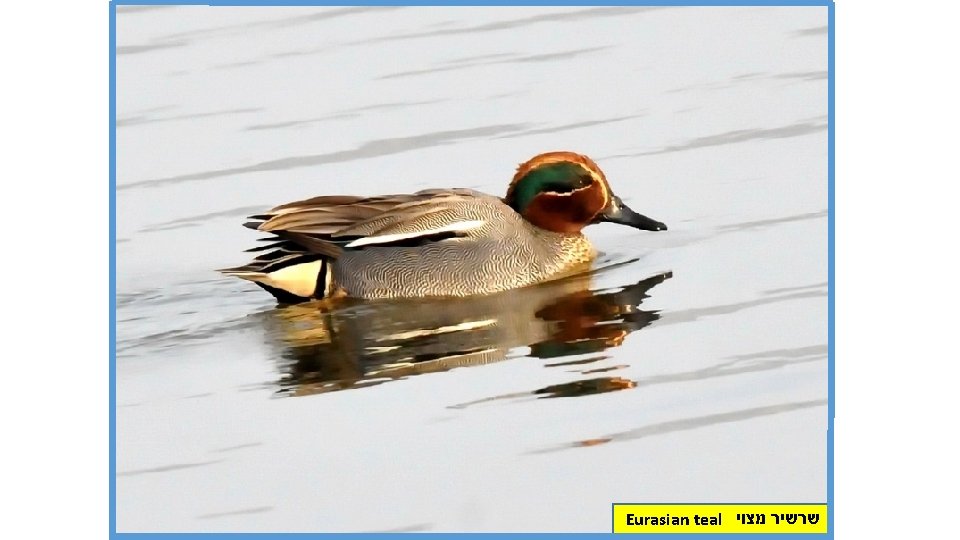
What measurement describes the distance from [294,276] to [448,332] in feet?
4.42

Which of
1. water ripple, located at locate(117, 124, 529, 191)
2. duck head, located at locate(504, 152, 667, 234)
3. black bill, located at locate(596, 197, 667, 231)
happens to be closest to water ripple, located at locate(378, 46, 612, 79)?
water ripple, located at locate(117, 124, 529, 191)

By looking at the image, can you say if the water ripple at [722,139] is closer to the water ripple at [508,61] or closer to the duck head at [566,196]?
the duck head at [566,196]

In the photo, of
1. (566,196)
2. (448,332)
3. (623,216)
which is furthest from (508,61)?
(448,332)

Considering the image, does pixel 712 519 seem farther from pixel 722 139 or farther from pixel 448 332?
pixel 722 139

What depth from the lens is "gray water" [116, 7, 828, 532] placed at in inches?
401

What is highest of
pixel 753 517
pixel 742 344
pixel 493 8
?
pixel 493 8

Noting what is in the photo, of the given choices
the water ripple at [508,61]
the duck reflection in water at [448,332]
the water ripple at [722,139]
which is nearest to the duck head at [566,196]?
the water ripple at [722,139]

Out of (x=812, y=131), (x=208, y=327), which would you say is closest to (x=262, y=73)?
(x=208, y=327)

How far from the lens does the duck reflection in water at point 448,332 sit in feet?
36.7

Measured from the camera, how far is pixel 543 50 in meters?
12.9

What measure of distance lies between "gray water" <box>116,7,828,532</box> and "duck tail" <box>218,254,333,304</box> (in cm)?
16

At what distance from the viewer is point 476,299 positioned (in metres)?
12.7
